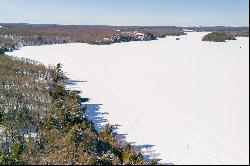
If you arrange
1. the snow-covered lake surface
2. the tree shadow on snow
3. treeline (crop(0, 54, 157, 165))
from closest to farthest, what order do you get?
treeline (crop(0, 54, 157, 165)) → the tree shadow on snow → the snow-covered lake surface

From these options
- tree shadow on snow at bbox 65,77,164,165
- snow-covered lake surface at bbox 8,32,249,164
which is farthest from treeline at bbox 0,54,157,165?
snow-covered lake surface at bbox 8,32,249,164

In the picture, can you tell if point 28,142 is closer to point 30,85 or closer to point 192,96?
point 30,85

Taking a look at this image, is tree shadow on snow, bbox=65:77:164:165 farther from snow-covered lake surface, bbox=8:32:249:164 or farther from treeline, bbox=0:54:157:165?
treeline, bbox=0:54:157:165

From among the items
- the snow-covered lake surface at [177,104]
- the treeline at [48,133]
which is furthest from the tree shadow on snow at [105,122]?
the treeline at [48,133]

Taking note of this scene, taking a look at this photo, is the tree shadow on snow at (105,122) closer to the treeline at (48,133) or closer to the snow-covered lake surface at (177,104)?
the snow-covered lake surface at (177,104)

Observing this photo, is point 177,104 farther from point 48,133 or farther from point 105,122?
point 48,133

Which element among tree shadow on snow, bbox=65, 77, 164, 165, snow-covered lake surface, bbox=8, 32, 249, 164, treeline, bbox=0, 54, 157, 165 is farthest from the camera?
snow-covered lake surface, bbox=8, 32, 249, 164
